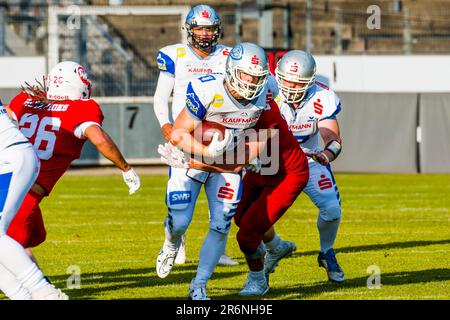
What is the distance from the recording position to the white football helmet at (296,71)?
7.61 metres

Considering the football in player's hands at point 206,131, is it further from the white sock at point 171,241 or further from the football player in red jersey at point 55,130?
the white sock at point 171,241

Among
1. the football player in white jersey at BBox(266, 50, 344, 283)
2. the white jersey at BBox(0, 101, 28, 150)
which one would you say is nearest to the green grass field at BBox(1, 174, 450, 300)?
the football player in white jersey at BBox(266, 50, 344, 283)

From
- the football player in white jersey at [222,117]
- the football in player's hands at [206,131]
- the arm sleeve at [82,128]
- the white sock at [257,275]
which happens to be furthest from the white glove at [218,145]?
the white sock at [257,275]

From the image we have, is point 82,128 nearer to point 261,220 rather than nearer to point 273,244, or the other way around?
point 261,220

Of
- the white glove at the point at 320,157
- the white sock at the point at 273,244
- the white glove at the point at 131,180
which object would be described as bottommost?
the white sock at the point at 273,244

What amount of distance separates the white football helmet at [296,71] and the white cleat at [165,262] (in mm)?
1509

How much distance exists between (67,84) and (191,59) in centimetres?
184

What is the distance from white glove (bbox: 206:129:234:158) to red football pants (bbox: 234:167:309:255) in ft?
2.28

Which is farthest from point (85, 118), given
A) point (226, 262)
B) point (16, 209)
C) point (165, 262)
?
point (226, 262)

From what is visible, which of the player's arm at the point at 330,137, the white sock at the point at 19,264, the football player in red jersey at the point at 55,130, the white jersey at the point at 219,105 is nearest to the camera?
the white sock at the point at 19,264

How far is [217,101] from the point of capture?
6.75m

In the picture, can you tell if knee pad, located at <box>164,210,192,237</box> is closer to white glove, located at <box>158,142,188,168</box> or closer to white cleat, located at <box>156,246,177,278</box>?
white cleat, located at <box>156,246,177,278</box>

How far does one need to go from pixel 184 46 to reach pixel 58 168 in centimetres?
218
